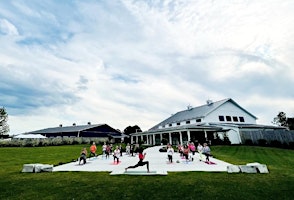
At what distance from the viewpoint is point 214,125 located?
3297 centimetres

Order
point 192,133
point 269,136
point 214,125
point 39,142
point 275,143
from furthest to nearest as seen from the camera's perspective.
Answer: point 192,133 < point 214,125 < point 39,142 < point 269,136 < point 275,143

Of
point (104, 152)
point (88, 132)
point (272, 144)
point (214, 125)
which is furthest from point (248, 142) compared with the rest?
point (88, 132)

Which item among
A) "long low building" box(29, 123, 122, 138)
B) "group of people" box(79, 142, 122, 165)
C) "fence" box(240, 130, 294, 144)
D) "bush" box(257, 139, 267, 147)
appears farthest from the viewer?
"long low building" box(29, 123, 122, 138)

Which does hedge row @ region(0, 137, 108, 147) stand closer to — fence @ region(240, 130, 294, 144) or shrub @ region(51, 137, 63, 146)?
shrub @ region(51, 137, 63, 146)

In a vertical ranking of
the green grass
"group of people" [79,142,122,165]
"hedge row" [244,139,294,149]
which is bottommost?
the green grass

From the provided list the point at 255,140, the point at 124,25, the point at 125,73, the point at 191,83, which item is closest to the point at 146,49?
the point at 124,25

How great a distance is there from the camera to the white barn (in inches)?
1228

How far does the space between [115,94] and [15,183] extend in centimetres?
1897

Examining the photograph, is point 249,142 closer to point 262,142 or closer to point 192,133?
point 262,142

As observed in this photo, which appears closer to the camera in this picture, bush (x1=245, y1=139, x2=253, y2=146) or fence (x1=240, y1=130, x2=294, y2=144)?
fence (x1=240, y1=130, x2=294, y2=144)

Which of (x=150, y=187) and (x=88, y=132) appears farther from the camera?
(x=88, y=132)

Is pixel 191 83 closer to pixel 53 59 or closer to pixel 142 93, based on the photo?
pixel 142 93

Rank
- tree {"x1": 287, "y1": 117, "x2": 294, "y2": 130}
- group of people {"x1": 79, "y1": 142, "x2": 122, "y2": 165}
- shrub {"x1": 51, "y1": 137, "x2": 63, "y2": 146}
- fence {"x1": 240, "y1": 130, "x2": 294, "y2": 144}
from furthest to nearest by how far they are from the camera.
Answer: tree {"x1": 287, "y1": 117, "x2": 294, "y2": 130} → shrub {"x1": 51, "y1": 137, "x2": 63, "y2": 146} → fence {"x1": 240, "y1": 130, "x2": 294, "y2": 144} → group of people {"x1": 79, "y1": 142, "x2": 122, "y2": 165}

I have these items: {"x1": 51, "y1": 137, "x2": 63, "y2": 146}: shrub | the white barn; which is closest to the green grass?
the white barn
